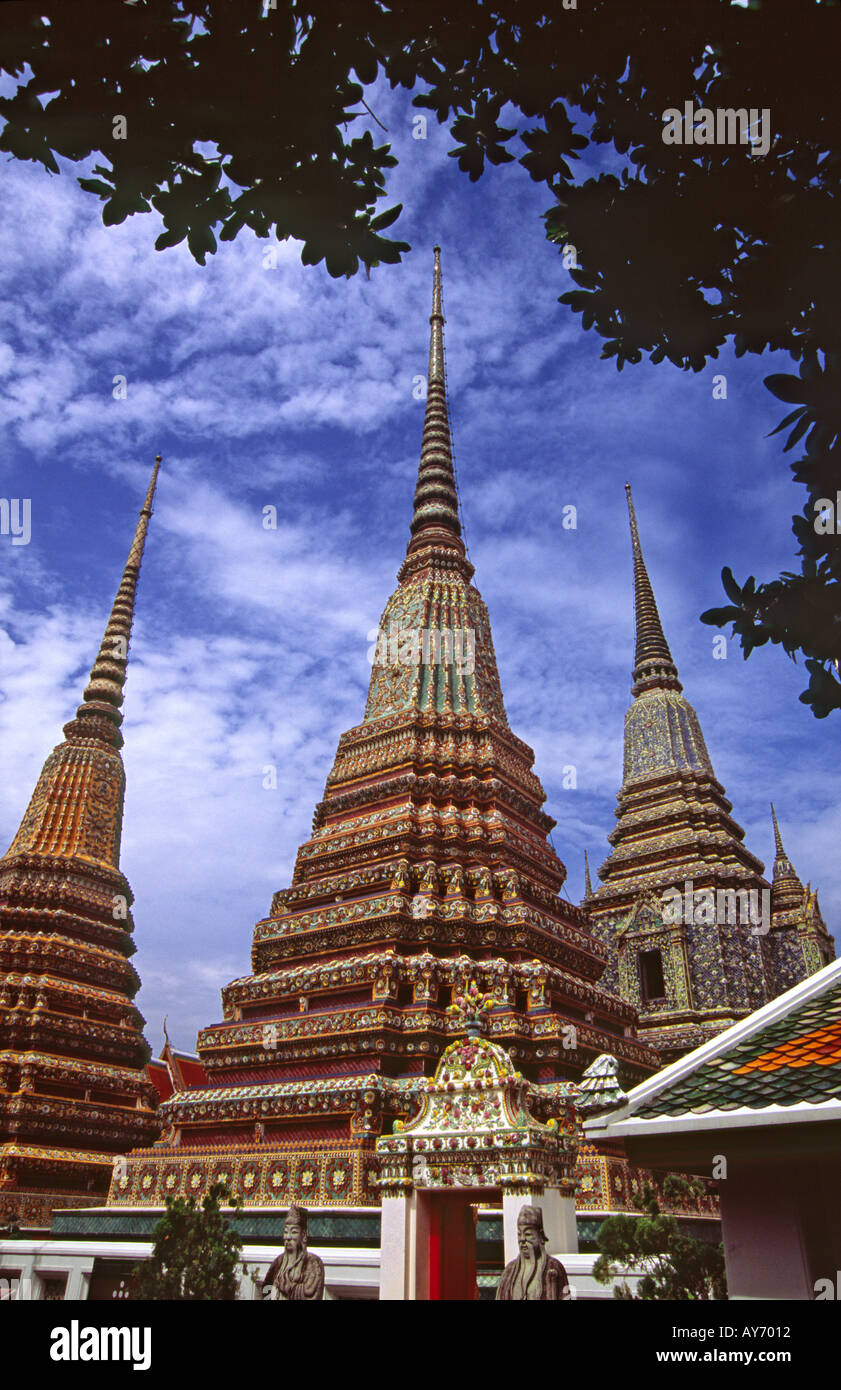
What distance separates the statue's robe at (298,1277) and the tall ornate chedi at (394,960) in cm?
502

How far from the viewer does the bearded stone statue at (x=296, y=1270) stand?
7121 millimetres

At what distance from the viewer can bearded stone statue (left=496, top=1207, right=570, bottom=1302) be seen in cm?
641

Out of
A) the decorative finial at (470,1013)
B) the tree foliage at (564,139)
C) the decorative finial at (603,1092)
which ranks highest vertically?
the tree foliage at (564,139)

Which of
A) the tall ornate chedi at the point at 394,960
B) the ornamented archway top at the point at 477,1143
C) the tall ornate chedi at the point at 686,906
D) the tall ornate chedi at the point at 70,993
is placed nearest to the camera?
the ornamented archway top at the point at 477,1143

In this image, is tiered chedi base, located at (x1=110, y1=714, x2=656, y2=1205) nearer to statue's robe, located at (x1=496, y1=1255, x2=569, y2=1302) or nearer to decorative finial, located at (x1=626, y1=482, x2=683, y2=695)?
statue's robe, located at (x1=496, y1=1255, x2=569, y2=1302)

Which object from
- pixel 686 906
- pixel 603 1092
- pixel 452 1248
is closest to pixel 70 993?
pixel 452 1248

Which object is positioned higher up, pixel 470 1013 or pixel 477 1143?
pixel 470 1013

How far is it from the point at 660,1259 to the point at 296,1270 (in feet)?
9.14

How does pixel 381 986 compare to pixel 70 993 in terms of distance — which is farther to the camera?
pixel 70 993

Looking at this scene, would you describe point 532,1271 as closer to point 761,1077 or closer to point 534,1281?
point 534,1281

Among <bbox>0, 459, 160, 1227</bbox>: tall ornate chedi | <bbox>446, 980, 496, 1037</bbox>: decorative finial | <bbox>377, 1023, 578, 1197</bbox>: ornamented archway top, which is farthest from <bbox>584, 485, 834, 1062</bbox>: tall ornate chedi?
<bbox>377, 1023, 578, 1197</bbox>: ornamented archway top

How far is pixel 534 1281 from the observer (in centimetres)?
643

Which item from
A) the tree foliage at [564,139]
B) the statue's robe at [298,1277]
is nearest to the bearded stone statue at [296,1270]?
the statue's robe at [298,1277]

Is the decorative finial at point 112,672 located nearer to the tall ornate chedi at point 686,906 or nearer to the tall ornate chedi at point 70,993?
the tall ornate chedi at point 70,993
